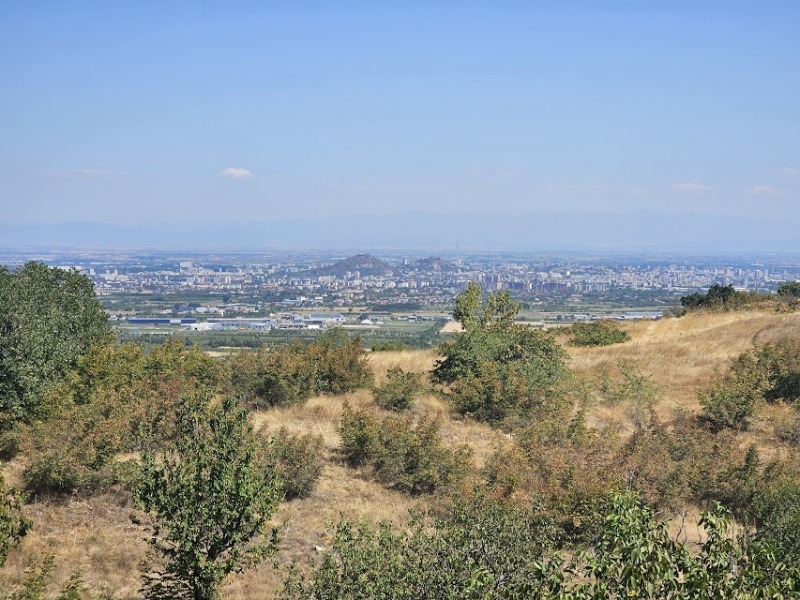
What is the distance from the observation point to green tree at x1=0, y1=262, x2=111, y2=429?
17.6 meters

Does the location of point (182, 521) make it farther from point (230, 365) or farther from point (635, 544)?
point (230, 365)

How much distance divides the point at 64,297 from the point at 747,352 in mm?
24658

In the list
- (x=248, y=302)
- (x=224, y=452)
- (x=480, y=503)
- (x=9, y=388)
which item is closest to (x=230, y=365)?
(x=9, y=388)

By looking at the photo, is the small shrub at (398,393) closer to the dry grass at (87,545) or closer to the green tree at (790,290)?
the dry grass at (87,545)

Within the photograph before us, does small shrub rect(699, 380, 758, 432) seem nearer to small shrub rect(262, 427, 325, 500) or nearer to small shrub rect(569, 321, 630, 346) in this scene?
small shrub rect(262, 427, 325, 500)

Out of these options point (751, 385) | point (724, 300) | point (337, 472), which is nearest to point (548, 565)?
point (337, 472)

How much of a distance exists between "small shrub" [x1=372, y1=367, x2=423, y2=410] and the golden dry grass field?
0.42 metres

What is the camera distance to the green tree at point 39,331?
692 inches

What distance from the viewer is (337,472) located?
1683 cm

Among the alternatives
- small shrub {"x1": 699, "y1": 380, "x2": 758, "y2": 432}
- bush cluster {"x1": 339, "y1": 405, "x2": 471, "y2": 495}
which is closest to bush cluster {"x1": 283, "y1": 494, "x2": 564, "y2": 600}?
bush cluster {"x1": 339, "y1": 405, "x2": 471, "y2": 495}

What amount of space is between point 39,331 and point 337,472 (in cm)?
881

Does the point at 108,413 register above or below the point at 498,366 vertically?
below

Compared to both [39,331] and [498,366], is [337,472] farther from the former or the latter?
[39,331]

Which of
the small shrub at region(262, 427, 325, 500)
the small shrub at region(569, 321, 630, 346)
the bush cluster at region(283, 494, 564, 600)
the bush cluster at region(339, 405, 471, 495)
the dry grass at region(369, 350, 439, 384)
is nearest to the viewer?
the bush cluster at region(283, 494, 564, 600)
